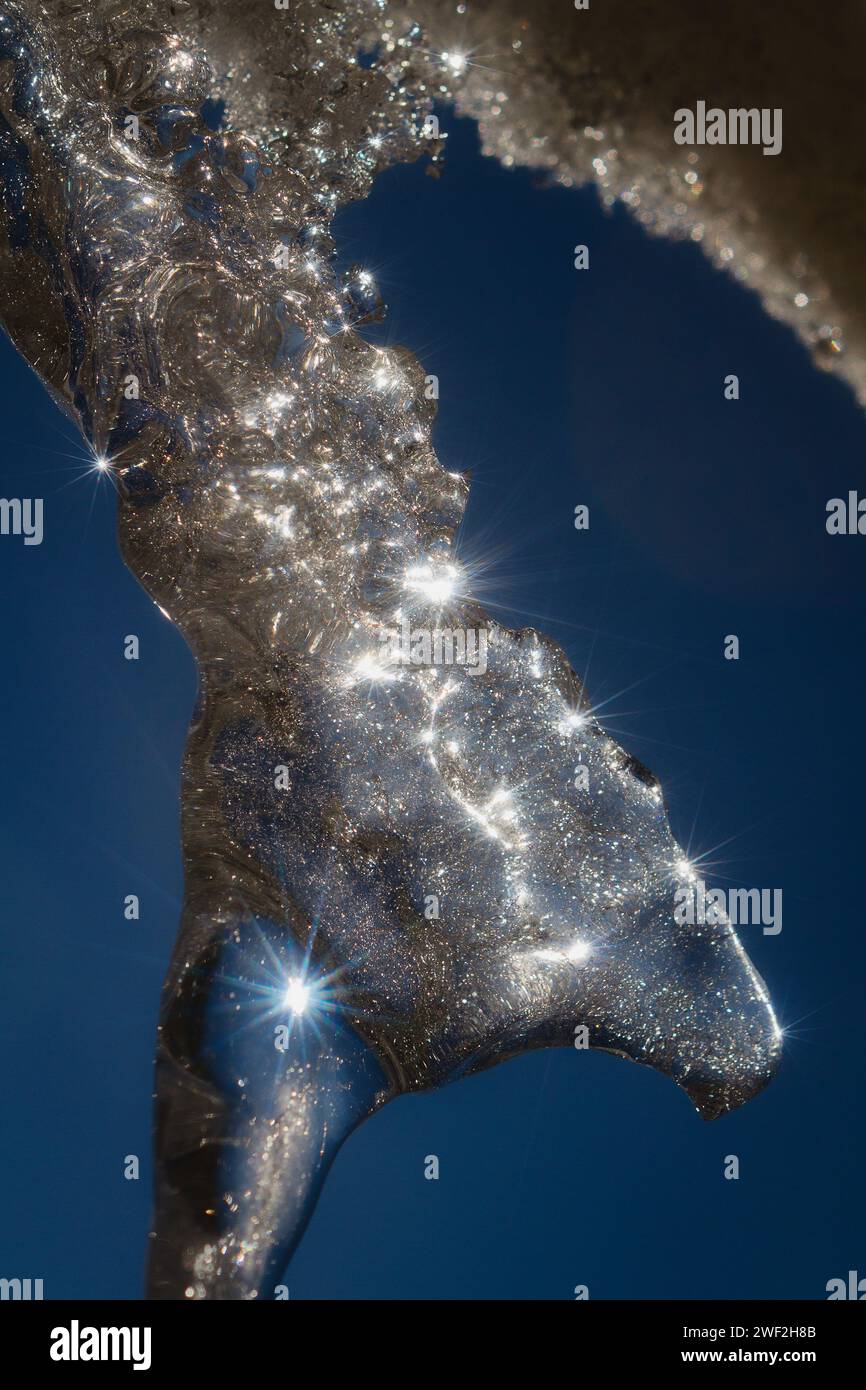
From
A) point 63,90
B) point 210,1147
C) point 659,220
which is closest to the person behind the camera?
point 210,1147

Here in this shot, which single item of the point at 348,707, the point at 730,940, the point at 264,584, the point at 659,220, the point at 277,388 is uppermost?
the point at 659,220

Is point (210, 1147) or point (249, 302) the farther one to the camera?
point (249, 302)

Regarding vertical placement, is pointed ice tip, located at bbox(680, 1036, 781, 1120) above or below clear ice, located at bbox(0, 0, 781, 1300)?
below

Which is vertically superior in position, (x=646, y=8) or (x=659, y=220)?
(x=646, y=8)

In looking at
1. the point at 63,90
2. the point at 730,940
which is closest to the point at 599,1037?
the point at 730,940

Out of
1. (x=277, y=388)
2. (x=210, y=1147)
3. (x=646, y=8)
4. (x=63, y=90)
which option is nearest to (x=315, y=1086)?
(x=210, y=1147)

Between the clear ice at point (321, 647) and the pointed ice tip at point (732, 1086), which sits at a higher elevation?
the clear ice at point (321, 647)

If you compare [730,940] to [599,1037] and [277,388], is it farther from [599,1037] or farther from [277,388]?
[277,388]

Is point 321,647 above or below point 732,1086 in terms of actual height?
above

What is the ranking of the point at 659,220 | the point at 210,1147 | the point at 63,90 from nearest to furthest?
the point at 210,1147
the point at 63,90
the point at 659,220
